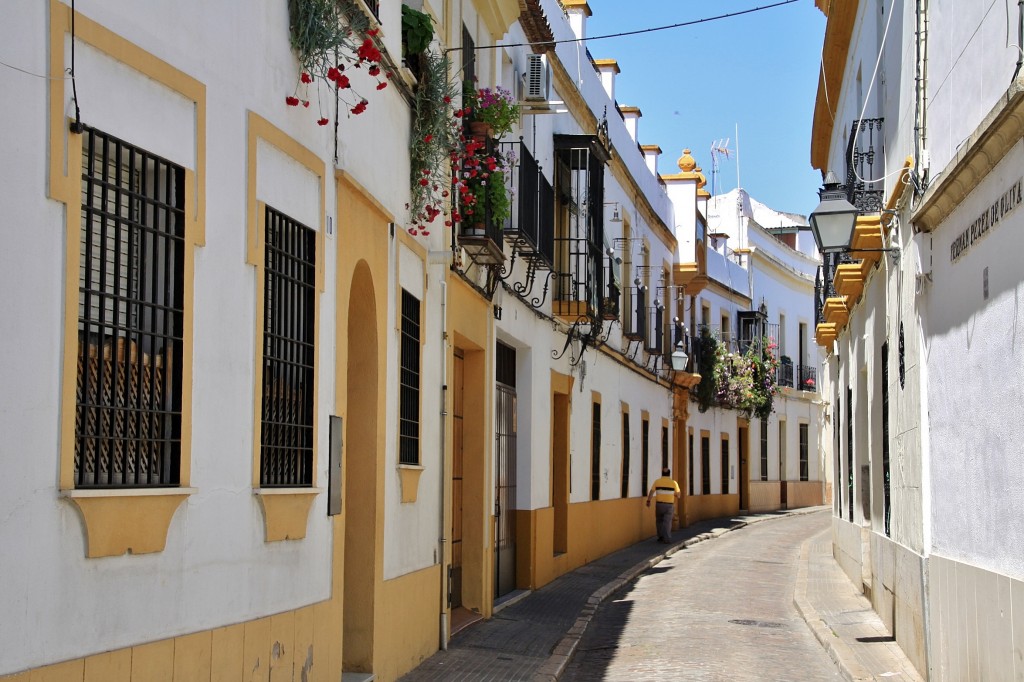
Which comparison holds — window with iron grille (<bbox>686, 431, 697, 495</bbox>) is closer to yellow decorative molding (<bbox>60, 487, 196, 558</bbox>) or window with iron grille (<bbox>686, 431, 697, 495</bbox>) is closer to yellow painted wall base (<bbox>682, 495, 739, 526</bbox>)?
yellow painted wall base (<bbox>682, 495, 739, 526</bbox>)

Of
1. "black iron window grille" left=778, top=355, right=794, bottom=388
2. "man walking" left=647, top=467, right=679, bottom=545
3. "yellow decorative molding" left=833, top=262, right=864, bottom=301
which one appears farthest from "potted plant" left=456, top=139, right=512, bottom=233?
"black iron window grille" left=778, top=355, right=794, bottom=388

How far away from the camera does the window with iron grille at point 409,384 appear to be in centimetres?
1006

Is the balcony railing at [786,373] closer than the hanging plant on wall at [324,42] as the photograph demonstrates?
No

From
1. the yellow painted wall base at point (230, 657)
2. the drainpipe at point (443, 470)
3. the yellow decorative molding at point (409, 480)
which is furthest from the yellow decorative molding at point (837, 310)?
the yellow painted wall base at point (230, 657)

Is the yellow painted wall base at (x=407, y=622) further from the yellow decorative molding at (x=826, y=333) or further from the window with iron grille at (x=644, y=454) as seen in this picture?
the window with iron grille at (x=644, y=454)

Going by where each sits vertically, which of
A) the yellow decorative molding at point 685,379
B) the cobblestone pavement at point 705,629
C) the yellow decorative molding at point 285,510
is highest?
the yellow decorative molding at point 685,379

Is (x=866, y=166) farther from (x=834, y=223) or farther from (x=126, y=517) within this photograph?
(x=126, y=517)

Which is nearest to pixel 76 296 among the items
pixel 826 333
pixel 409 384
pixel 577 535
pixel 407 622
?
pixel 409 384

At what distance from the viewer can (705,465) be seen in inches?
1341

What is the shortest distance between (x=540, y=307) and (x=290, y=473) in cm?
982

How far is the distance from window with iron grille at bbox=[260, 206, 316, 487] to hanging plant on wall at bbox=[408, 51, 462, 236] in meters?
2.83

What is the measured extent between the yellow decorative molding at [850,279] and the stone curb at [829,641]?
3.70 m

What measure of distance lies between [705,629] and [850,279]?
4.51 meters

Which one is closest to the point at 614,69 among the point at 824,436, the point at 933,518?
the point at 933,518
